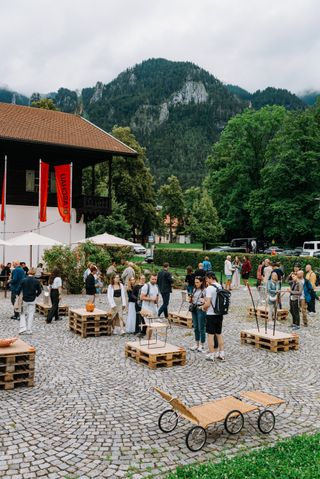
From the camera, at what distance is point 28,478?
5.36 m

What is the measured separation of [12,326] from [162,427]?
29.6 ft

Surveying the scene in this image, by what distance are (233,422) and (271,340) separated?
540cm

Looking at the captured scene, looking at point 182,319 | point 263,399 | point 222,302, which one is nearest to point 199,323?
point 222,302

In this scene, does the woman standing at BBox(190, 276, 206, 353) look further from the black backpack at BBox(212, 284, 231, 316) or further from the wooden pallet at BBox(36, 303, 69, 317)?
the wooden pallet at BBox(36, 303, 69, 317)

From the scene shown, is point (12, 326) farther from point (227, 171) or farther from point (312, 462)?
point (227, 171)

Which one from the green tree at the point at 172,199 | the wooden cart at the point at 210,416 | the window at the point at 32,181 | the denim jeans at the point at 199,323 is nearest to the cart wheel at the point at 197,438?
the wooden cart at the point at 210,416

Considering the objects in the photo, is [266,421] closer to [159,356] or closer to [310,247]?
[159,356]

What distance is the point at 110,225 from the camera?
125 ft

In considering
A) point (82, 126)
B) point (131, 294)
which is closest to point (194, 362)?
point (131, 294)

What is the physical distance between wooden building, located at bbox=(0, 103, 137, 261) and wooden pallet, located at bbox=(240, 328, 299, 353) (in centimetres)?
1902

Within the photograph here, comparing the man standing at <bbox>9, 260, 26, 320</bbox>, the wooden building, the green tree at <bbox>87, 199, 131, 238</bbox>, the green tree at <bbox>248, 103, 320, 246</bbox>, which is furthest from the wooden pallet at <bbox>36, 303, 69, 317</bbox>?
the green tree at <bbox>248, 103, 320, 246</bbox>

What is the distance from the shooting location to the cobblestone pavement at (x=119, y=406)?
231 inches

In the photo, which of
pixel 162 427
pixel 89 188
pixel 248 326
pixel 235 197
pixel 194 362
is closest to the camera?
pixel 162 427

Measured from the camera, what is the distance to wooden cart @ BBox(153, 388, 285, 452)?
20.5 feet
